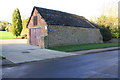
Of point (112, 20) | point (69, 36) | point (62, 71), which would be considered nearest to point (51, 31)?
point (69, 36)

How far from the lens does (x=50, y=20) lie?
59.4 ft

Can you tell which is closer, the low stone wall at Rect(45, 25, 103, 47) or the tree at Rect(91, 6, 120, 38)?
the low stone wall at Rect(45, 25, 103, 47)

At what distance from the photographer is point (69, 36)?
20.1m

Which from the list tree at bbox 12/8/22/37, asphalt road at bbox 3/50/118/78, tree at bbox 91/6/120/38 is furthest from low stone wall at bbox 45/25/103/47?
tree at bbox 12/8/22/37

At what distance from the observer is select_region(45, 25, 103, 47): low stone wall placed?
1755 centimetres

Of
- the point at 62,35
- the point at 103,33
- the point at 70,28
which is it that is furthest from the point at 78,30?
the point at 103,33

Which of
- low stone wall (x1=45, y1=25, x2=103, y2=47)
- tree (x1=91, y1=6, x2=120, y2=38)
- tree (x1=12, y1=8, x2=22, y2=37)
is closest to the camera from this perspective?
low stone wall (x1=45, y1=25, x2=103, y2=47)

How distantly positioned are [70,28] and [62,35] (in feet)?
7.31

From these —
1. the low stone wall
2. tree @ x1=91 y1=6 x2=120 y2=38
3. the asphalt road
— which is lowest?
the asphalt road

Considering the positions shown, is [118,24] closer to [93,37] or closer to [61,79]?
[93,37]

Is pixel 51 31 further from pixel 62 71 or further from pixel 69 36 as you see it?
pixel 62 71

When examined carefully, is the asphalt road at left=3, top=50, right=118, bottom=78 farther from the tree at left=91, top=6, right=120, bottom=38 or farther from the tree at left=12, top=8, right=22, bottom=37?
the tree at left=12, top=8, right=22, bottom=37

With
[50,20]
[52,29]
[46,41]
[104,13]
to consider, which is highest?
[104,13]

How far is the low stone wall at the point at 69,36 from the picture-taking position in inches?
691
